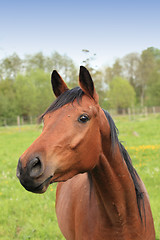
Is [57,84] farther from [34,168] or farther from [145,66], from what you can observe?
[145,66]

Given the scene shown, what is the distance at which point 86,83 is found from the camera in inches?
75.5

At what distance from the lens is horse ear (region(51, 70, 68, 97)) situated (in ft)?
Answer: 6.76

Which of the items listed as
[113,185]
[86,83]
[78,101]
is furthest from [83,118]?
[113,185]

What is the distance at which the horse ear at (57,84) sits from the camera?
2.06 m

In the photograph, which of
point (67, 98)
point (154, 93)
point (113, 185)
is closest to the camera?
point (67, 98)

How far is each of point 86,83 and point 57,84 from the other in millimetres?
326

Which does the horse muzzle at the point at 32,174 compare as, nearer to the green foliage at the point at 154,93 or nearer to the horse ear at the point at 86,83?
the horse ear at the point at 86,83

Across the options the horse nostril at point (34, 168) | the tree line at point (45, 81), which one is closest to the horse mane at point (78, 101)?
the horse nostril at point (34, 168)

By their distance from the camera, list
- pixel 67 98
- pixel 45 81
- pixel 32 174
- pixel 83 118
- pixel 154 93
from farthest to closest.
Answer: pixel 154 93
pixel 45 81
pixel 67 98
pixel 83 118
pixel 32 174

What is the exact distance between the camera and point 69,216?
2678 mm

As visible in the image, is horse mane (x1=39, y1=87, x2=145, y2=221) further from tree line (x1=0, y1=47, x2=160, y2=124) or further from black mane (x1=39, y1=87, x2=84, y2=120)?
tree line (x1=0, y1=47, x2=160, y2=124)

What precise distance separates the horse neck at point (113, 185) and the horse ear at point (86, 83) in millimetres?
378

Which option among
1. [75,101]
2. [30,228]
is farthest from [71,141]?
[30,228]

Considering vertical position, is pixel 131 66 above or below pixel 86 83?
above
